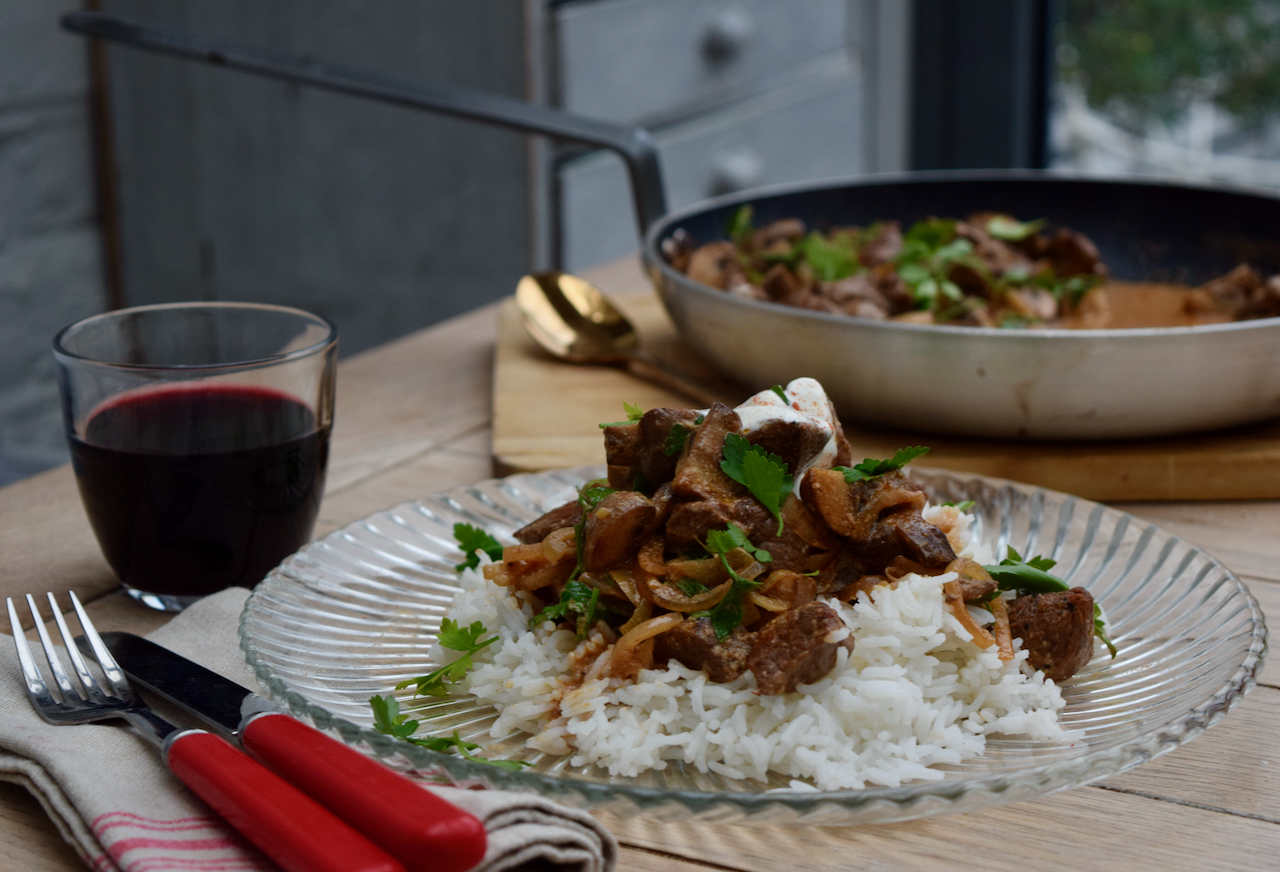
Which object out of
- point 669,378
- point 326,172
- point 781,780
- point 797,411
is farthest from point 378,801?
point 326,172

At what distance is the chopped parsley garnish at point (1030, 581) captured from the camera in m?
1.00

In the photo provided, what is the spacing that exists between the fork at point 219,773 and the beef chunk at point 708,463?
37 cm

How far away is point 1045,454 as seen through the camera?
4.96 feet

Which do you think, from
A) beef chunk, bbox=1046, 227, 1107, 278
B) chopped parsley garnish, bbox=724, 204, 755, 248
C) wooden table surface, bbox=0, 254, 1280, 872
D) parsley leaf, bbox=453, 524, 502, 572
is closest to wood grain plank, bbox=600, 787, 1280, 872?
wooden table surface, bbox=0, 254, 1280, 872

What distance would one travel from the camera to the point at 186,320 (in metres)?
1.26

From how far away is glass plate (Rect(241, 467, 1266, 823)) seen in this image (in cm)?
73

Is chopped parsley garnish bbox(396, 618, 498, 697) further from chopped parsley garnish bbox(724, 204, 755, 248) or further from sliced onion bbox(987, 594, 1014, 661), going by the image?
chopped parsley garnish bbox(724, 204, 755, 248)

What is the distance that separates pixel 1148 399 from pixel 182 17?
255cm

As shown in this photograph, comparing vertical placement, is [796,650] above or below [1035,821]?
above

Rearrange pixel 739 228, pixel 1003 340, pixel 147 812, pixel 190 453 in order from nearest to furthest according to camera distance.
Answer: pixel 147 812, pixel 190 453, pixel 1003 340, pixel 739 228

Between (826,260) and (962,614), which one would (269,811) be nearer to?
(962,614)

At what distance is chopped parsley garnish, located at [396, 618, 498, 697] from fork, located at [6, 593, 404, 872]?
0.56ft

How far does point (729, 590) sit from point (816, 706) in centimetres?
11

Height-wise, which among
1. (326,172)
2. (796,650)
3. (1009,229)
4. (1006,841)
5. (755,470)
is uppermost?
(326,172)
